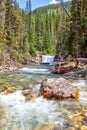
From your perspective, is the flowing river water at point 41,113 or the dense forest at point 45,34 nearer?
the flowing river water at point 41,113

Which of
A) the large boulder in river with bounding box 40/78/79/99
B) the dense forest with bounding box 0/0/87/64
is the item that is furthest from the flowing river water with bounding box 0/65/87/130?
the dense forest with bounding box 0/0/87/64

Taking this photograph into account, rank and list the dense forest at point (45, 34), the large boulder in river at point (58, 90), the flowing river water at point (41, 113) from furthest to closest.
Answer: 1. the dense forest at point (45, 34)
2. the large boulder in river at point (58, 90)
3. the flowing river water at point (41, 113)

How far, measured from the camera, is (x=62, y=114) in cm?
893

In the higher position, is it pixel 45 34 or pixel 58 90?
pixel 58 90

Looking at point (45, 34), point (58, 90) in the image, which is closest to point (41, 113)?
point (58, 90)

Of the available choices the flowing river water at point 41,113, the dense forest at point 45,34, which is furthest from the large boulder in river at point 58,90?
the dense forest at point 45,34

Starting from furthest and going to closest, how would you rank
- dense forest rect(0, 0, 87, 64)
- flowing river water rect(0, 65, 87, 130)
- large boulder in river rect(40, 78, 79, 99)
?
1. dense forest rect(0, 0, 87, 64)
2. large boulder in river rect(40, 78, 79, 99)
3. flowing river water rect(0, 65, 87, 130)

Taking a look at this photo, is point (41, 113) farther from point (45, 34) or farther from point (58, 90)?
point (45, 34)

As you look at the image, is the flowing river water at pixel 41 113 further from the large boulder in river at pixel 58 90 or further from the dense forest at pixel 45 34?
the dense forest at pixel 45 34

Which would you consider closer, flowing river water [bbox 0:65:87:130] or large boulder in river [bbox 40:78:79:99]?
flowing river water [bbox 0:65:87:130]

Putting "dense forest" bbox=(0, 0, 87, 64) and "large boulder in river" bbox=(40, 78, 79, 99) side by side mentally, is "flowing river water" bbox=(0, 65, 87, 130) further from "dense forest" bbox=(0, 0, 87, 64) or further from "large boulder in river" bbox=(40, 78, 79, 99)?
"dense forest" bbox=(0, 0, 87, 64)

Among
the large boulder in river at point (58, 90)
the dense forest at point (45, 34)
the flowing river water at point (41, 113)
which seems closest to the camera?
the flowing river water at point (41, 113)

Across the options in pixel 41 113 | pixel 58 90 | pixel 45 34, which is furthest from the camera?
pixel 45 34

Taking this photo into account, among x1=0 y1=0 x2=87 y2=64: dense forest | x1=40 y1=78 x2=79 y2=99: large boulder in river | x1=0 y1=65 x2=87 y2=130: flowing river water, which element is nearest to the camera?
x1=0 y1=65 x2=87 y2=130: flowing river water
